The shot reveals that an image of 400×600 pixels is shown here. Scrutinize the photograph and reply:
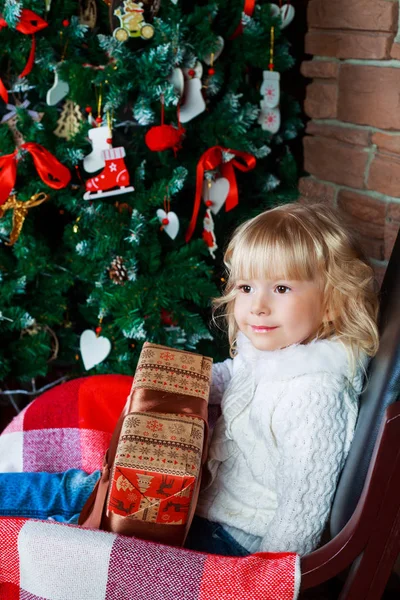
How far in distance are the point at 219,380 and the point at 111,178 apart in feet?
2.09

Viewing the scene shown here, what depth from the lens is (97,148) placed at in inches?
68.0

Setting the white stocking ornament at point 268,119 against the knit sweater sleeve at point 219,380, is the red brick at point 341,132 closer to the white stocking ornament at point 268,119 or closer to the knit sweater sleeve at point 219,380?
the white stocking ornament at point 268,119

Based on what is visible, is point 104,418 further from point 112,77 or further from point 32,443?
point 112,77

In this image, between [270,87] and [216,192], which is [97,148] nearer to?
[216,192]

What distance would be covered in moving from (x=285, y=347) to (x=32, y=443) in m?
0.60

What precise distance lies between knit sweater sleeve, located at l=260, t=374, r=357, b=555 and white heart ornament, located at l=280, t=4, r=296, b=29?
1113mm

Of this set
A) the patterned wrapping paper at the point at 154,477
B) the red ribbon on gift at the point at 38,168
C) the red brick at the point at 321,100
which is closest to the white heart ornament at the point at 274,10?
the red brick at the point at 321,100

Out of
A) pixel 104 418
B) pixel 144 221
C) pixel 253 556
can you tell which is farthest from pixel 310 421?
pixel 144 221

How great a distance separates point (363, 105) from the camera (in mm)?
1713

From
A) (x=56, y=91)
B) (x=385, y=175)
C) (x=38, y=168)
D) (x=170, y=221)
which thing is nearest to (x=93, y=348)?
(x=170, y=221)

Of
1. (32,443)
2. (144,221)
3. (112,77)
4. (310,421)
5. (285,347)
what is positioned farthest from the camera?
(144,221)

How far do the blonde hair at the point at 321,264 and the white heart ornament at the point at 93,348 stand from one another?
76 cm

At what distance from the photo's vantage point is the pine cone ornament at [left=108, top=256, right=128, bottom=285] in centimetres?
180

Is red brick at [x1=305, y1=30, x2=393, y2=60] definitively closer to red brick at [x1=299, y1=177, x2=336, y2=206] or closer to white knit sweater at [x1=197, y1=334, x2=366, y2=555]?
red brick at [x1=299, y1=177, x2=336, y2=206]
